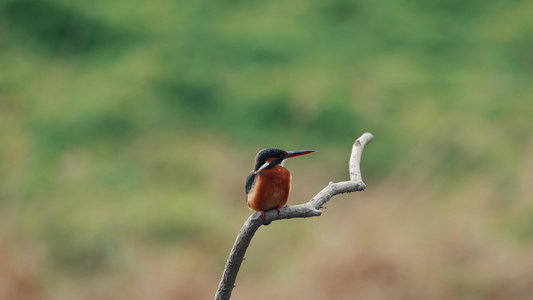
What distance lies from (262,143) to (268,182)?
436cm

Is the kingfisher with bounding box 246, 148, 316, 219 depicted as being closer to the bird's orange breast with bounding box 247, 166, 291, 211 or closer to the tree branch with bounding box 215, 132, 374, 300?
the bird's orange breast with bounding box 247, 166, 291, 211

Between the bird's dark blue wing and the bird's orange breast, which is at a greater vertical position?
the bird's dark blue wing

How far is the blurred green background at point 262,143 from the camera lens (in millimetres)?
5113

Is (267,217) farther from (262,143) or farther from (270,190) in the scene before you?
(262,143)

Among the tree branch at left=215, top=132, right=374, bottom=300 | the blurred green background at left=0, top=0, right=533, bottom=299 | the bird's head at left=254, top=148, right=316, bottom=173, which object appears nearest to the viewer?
the tree branch at left=215, top=132, right=374, bottom=300

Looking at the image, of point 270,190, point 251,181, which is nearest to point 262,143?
point 251,181

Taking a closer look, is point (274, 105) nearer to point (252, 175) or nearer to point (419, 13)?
point (419, 13)

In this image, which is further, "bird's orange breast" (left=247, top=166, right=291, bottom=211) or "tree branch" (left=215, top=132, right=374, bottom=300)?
"bird's orange breast" (left=247, top=166, right=291, bottom=211)

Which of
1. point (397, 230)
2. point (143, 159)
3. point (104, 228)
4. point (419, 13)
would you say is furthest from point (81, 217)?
point (419, 13)

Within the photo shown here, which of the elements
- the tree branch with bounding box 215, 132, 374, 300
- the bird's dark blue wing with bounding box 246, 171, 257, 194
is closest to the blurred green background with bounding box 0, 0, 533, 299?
the bird's dark blue wing with bounding box 246, 171, 257, 194

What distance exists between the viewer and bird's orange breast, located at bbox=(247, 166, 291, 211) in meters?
1.95

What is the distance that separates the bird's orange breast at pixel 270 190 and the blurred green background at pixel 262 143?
118 inches

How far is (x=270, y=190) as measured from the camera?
196cm

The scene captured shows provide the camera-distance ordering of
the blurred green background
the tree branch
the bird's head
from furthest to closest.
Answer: the blurred green background → the bird's head → the tree branch
